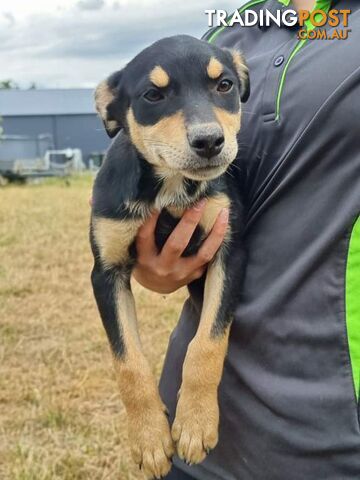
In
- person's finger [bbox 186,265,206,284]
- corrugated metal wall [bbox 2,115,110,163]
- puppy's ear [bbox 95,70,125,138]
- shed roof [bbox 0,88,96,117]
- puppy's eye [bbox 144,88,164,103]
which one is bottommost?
corrugated metal wall [bbox 2,115,110,163]

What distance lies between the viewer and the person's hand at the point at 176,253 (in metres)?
1.91

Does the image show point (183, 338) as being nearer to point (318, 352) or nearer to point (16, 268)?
point (318, 352)

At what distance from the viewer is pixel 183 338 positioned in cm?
207

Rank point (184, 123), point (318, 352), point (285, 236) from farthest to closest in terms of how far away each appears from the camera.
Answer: point (184, 123)
point (285, 236)
point (318, 352)

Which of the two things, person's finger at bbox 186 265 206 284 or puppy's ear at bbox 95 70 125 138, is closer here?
person's finger at bbox 186 265 206 284

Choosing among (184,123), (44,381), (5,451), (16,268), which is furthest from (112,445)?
(16,268)

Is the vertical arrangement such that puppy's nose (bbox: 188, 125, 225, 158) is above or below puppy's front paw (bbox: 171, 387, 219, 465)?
above

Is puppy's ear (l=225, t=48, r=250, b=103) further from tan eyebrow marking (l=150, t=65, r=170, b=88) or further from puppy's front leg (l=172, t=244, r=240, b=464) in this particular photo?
puppy's front leg (l=172, t=244, r=240, b=464)

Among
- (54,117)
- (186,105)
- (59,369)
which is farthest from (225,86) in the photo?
(54,117)

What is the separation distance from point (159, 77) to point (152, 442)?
95cm

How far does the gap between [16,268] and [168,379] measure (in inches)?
230

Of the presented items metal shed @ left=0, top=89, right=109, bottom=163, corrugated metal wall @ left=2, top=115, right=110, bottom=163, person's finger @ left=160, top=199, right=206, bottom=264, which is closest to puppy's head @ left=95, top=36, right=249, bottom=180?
person's finger @ left=160, top=199, right=206, bottom=264

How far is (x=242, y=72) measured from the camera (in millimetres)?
1979

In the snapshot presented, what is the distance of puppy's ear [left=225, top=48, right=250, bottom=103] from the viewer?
6.49 feet
